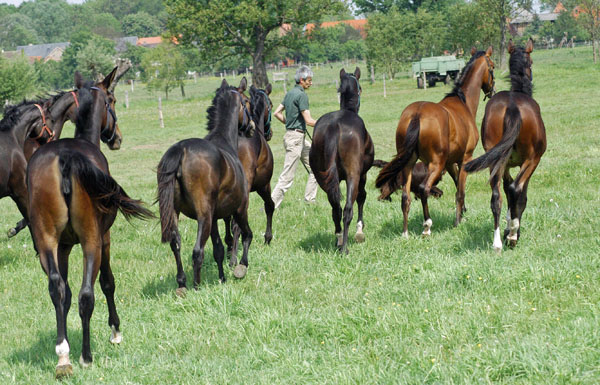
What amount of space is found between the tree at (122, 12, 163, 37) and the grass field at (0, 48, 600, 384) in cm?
17329

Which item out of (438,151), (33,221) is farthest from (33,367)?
(438,151)

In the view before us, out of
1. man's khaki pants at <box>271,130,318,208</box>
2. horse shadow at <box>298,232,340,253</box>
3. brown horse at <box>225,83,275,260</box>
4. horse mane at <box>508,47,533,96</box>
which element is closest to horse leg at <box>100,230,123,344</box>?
brown horse at <box>225,83,275,260</box>

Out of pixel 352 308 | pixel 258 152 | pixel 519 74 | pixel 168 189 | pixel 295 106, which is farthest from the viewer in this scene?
pixel 295 106

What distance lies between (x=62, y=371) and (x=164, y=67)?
159 feet

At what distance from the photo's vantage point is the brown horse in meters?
8.32

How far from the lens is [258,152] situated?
8.53 m

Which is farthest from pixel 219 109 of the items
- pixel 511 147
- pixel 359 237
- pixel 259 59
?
pixel 259 59

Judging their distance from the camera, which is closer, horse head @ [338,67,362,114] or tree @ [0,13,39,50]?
horse head @ [338,67,362,114]

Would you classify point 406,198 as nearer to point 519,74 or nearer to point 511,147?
point 511,147

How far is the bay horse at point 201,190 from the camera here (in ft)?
20.4

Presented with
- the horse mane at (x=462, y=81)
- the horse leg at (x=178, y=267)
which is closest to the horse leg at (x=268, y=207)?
the horse leg at (x=178, y=267)

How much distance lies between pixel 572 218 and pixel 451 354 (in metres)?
4.40

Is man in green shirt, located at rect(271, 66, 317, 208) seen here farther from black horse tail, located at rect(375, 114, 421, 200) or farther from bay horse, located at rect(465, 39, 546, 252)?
bay horse, located at rect(465, 39, 546, 252)

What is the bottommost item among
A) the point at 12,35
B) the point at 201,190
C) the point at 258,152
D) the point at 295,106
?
the point at 201,190
